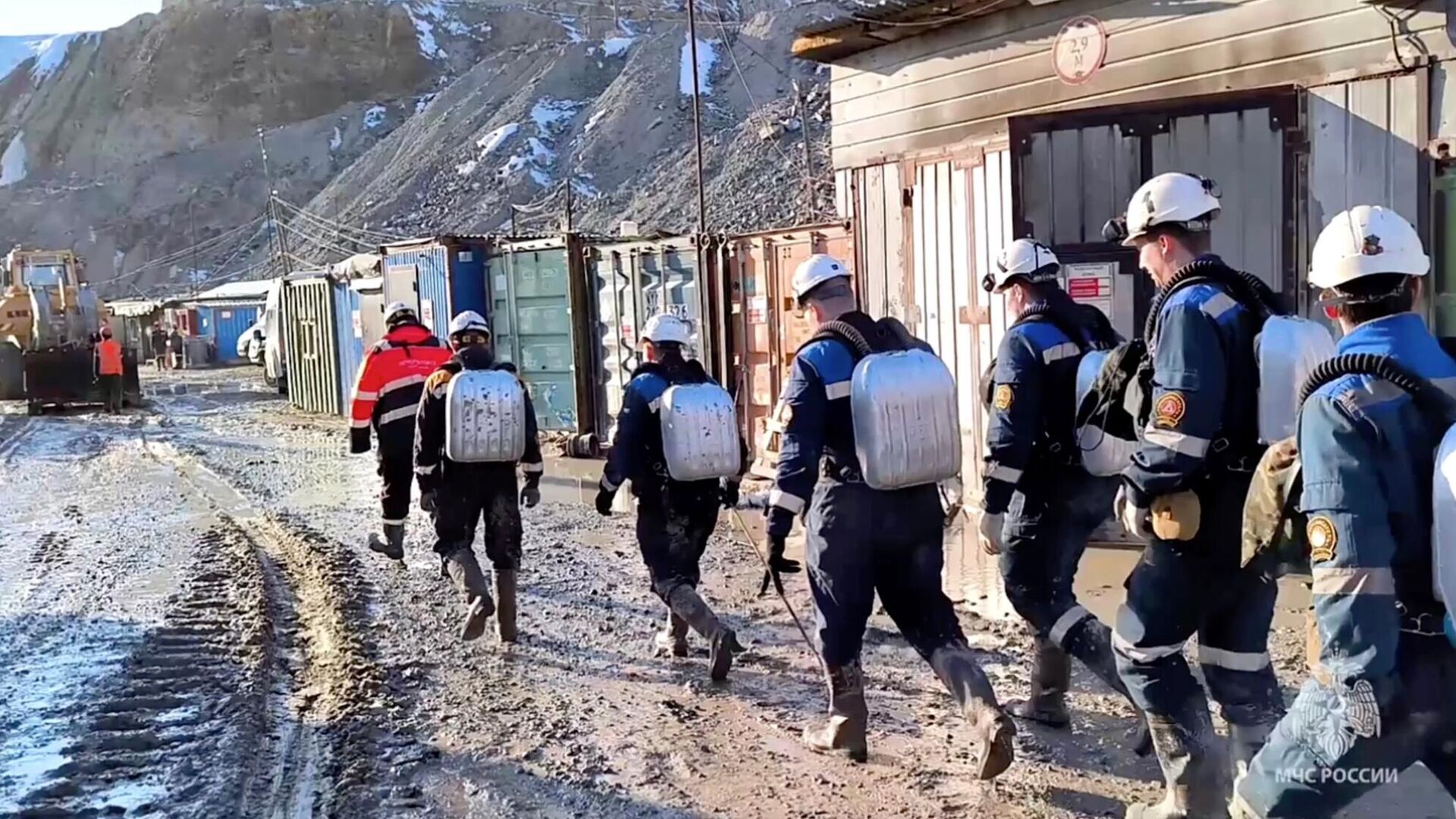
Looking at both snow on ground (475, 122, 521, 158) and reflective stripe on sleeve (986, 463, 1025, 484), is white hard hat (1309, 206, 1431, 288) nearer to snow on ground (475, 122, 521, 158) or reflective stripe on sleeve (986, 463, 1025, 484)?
reflective stripe on sleeve (986, 463, 1025, 484)

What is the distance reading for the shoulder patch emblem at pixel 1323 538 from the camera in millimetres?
2590

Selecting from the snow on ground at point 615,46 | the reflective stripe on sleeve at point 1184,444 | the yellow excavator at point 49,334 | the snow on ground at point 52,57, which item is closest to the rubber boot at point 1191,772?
the reflective stripe on sleeve at point 1184,444

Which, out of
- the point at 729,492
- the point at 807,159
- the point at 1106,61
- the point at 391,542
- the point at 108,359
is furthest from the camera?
the point at 807,159

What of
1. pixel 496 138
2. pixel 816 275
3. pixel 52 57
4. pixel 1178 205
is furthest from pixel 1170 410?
pixel 52 57

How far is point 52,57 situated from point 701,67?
242 feet

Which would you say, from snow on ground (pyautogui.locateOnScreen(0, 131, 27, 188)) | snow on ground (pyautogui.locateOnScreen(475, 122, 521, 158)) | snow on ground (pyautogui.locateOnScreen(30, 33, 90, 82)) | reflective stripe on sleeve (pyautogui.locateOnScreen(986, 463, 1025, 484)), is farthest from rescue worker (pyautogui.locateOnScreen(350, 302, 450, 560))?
snow on ground (pyautogui.locateOnScreen(30, 33, 90, 82))

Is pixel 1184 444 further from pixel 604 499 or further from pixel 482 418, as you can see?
pixel 482 418

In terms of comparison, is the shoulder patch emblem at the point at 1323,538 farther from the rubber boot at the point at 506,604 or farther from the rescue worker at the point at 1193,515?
the rubber boot at the point at 506,604

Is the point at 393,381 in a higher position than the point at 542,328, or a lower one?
lower

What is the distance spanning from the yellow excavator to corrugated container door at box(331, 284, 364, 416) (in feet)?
20.7

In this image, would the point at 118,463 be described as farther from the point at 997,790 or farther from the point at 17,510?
the point at 997,790

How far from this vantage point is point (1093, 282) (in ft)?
26.2

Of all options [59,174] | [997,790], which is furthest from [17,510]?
[59,174]

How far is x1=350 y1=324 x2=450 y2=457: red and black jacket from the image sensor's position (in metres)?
7.48
